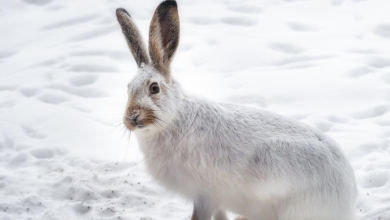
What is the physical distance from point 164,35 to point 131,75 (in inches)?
101

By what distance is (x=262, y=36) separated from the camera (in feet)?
20.1

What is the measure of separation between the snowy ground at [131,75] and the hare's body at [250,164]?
45 cm

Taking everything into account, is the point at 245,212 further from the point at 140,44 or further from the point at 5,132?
the point at 5,132

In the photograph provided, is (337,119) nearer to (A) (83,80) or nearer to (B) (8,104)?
(A) (83,80)

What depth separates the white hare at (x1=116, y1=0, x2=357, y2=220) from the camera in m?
2.67

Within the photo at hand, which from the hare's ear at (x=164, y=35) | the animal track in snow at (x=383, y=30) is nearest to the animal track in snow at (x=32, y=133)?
the hare's ear at (x=164, y=35)

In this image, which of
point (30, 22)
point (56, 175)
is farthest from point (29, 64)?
point (56, 175)

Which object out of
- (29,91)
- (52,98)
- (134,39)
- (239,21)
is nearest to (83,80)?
(52,98)

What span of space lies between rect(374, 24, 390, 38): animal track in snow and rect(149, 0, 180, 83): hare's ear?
4261mm

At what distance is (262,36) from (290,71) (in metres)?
1.10

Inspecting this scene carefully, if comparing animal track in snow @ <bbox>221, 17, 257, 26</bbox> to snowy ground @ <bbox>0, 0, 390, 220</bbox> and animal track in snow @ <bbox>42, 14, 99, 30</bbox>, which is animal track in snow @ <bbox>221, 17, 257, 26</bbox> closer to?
snowy ground @ <bbox>0, 0, 390, 220</bbox>

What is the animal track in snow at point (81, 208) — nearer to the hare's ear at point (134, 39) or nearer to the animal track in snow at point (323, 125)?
the hare's ear at point (134, 39)

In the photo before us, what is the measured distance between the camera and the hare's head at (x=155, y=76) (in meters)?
2.58

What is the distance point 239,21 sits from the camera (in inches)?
261
